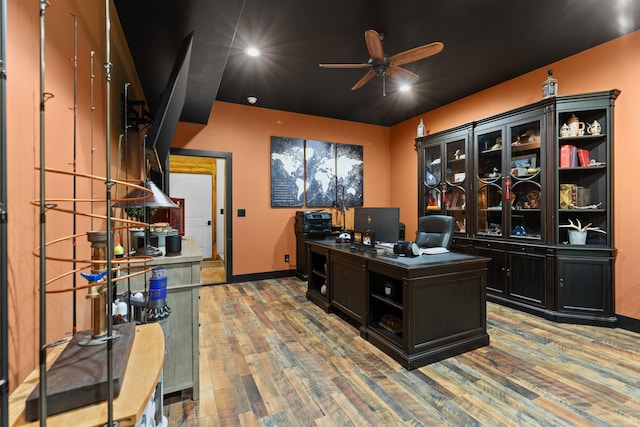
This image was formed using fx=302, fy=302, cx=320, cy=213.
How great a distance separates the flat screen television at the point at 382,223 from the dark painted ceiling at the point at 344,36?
1.70 metres

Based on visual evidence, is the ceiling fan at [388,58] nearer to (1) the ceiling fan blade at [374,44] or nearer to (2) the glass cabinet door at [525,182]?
(1) the ceiling fan blade at [374,44]

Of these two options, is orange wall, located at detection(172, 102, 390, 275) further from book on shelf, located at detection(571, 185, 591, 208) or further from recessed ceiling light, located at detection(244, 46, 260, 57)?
book on shelf, located at detection(571, 185, 591, 208)

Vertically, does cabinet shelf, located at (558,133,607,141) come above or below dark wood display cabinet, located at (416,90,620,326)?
above

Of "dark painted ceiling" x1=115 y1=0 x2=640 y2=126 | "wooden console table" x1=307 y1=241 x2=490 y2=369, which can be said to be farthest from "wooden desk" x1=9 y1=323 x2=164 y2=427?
"dark painted ceiling" x1=115 y1=0 x2=640 y2=126

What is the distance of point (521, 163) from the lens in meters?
3.62

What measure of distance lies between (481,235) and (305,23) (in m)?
3.26

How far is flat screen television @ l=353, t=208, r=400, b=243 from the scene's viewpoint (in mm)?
2789

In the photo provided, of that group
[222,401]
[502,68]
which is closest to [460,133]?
[502,68]

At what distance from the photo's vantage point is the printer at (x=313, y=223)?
15.8ft

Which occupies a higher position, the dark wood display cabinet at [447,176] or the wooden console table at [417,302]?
the dark wood display cabinet at [447,176]

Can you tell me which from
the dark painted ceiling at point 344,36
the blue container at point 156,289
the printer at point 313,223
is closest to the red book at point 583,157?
the dark painted ceiling at point 344,36

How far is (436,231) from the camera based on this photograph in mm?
3371

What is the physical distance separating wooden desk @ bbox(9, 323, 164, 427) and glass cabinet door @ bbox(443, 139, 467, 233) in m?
4.18

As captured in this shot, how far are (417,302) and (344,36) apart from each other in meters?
2.50
